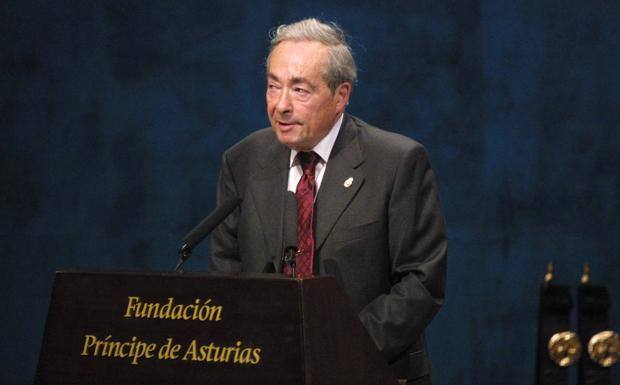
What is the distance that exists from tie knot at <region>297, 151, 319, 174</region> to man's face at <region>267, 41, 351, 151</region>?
0.07 metres

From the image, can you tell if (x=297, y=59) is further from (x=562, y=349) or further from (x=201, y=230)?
(x=562, y=349)

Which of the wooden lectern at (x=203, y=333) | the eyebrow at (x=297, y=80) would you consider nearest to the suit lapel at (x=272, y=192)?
the eyebrow at (x=297, y=80)

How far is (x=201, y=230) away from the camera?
1814 mm

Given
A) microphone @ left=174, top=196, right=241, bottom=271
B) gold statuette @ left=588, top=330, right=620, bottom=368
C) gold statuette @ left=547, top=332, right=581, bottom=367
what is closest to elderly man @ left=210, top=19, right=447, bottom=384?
microphone @ left=174, top=196, right=241, bottom=271

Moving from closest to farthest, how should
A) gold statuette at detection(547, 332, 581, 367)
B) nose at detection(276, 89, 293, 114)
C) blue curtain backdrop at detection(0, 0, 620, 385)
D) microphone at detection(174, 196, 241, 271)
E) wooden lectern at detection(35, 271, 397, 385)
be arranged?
Answer: wooden lectern at detection(35, 271, 397, 385) < microphone at detection(174, 196, 241, 271) < nose at detection(276, 89, 293, 114) < gold statuette at detection(547, 332, 581, 367) < blue curtain backdrop at detection(0, 0, 620, 385)

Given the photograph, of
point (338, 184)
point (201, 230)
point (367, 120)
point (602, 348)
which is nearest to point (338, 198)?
point (338, 184)

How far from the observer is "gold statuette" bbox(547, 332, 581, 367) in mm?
3012

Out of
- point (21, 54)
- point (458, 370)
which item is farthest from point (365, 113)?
point (21, 54)

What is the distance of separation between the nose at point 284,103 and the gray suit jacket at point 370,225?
180mm

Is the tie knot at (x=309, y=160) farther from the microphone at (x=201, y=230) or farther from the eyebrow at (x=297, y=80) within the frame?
the microphone at (x=201, y=230)

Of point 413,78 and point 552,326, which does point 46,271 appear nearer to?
point 413,78

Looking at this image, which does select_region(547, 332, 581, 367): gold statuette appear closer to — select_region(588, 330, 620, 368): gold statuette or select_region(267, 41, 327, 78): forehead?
select_region(588, 330, 620, 368): gold statuette

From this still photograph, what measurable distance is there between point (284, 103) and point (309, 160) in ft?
0.63

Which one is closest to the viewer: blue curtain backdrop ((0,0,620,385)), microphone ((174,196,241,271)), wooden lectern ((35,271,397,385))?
wooden lectern ((35,271,397,385))
